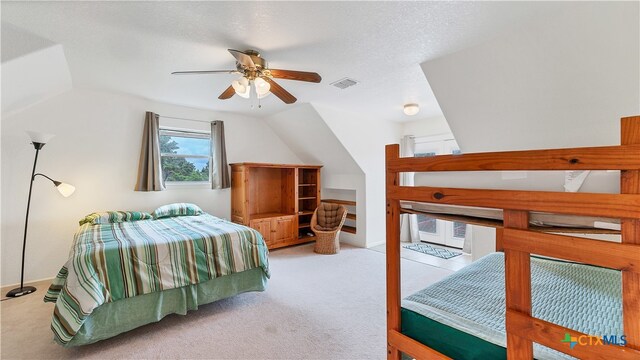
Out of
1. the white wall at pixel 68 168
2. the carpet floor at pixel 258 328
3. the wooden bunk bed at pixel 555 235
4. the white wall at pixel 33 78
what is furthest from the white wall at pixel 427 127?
the white wall at pixel 33 78

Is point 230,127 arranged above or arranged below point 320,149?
above

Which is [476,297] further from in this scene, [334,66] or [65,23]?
[65,23]

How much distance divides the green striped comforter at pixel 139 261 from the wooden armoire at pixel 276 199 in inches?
50.9

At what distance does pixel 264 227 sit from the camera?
4207 millimetres

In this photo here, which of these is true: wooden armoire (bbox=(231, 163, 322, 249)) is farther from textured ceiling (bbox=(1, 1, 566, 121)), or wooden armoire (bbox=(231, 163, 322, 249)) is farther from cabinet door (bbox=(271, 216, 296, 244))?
textured ceiling (bbox=(1, 1, 566, 121))

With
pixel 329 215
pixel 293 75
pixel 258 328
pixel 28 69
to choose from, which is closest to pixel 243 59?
pixel 293 75

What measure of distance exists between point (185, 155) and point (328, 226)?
2604mm

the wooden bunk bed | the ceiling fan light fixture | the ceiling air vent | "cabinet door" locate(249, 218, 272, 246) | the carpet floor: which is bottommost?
the carpet floor

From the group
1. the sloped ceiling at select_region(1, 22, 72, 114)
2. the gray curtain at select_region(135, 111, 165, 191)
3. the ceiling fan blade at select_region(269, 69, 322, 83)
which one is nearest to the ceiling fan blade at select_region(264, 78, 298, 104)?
the ceiling fan blade at select_region(269, 69, 322, 83)

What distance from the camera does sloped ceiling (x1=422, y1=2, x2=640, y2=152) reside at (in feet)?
5.42

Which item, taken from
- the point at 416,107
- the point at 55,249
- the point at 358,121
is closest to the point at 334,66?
the point at 416,107

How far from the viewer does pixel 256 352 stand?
1852 mm

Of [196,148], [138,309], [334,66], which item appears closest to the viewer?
[138,309]

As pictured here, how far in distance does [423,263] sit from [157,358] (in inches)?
126
